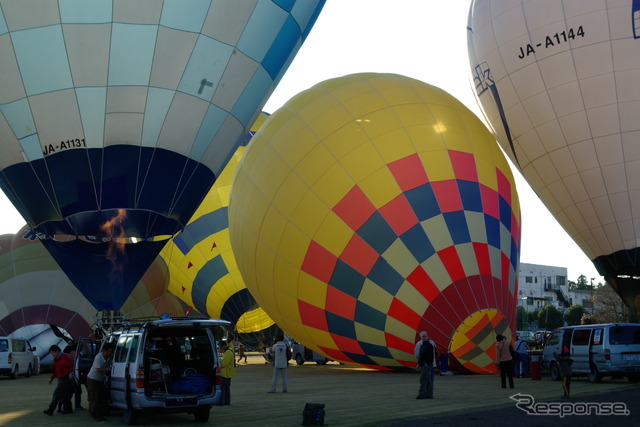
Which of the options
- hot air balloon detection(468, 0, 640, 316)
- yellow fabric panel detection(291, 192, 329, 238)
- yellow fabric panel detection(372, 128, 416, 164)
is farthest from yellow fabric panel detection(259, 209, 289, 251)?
hot air balloon detection(468, 0, 640, 316)

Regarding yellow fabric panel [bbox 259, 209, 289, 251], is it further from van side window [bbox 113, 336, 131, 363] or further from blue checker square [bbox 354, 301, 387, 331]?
van side window [bbox 113, 336, 131, 363]

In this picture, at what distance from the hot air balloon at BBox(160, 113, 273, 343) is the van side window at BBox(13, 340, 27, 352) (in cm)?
554

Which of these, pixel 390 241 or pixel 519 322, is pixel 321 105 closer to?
pixel 390 241

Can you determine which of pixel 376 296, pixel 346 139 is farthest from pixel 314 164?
pixel 376 296

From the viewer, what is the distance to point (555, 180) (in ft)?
68.8

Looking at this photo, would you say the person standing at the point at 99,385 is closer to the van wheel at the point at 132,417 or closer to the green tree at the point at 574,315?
the van wheel at the point at 132,417

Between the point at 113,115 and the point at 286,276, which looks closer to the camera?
the point at 113,115

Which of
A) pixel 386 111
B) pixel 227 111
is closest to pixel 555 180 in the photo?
pixel 386 111

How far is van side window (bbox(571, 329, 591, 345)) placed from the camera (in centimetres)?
1442

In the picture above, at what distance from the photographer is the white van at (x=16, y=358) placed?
18.4 meters

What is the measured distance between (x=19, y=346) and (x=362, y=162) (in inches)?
443

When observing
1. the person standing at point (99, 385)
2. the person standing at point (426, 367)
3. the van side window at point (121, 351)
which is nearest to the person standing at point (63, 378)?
the person standing at point (99, 385)

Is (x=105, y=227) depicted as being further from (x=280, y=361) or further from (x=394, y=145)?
(x=394, y=145)

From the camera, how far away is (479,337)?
Result: 14.1 m
